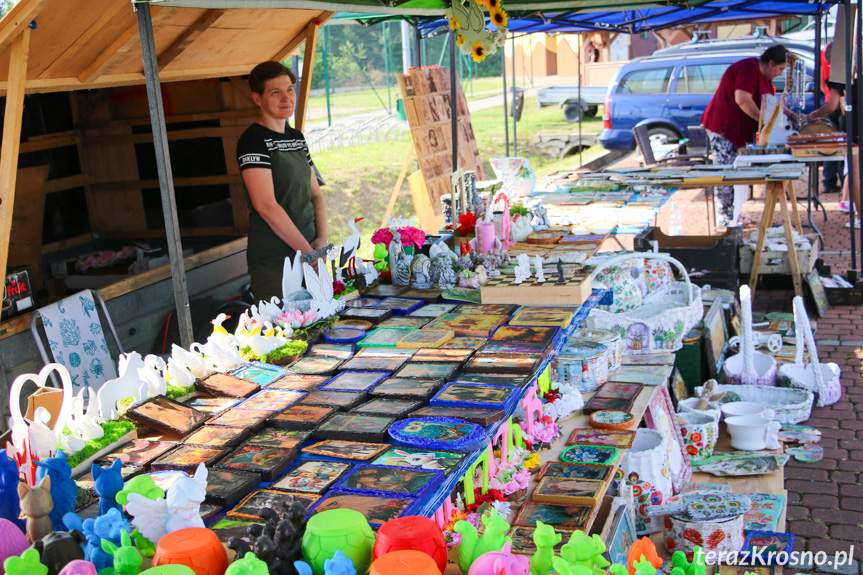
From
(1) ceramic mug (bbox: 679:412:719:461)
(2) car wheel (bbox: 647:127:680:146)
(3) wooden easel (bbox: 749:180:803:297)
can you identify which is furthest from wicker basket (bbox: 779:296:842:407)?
(2) car wheel (bbox: 647:127:680:146)

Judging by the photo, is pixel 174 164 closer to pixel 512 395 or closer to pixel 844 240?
pixel 512 395

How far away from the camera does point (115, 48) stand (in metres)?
3.56

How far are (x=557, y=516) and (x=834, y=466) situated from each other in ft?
7.54

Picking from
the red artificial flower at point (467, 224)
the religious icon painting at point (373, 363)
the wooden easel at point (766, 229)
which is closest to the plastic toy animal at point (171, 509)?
the religious icon painting at point (373, 363)

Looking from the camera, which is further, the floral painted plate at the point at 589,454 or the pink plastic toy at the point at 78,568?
the floral painted plate at the point at 589,454

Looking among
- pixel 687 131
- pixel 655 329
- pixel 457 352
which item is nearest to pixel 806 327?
pixel 655 329

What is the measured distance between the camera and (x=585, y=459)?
2.66m

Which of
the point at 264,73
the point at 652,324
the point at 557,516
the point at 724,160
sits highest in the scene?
the point at 264,73

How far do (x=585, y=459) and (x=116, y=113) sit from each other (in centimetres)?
443

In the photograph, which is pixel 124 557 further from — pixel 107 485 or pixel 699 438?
pixel 699 438

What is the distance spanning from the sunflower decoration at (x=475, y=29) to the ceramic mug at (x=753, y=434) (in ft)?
8.15

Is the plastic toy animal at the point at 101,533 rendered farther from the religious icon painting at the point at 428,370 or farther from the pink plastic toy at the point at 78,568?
the religious icon painting at the point at 428,370

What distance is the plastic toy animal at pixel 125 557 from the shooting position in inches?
56.3

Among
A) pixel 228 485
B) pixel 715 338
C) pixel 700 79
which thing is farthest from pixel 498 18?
pixel 700 79
